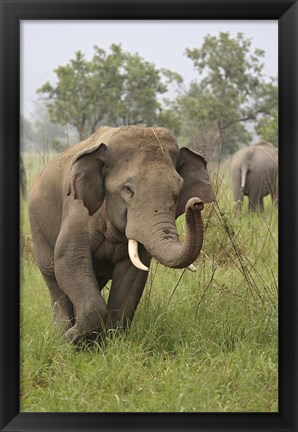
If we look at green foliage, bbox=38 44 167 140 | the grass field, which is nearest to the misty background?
green foliage, bbox=38 44 167 140

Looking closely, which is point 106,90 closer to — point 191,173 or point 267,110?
point 267,110

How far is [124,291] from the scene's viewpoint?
174 inches

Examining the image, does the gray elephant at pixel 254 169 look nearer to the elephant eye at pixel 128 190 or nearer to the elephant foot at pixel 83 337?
the elephant foot at pixel 83 337

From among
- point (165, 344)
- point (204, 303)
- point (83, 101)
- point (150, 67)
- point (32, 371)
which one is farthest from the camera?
point (150, 67)

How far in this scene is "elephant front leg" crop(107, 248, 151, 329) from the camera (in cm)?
442

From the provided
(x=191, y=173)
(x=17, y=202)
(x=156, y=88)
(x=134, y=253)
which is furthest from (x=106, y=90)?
(x=17, y=202)

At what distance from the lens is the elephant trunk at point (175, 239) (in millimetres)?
3441

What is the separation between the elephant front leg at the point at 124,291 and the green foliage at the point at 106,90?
11226 mm

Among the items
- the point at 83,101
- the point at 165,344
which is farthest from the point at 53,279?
the point at 83,101
